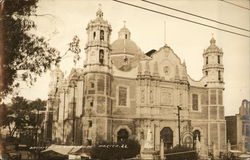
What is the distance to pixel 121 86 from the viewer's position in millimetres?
9961

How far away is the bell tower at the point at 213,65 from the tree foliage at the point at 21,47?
4.93 metres

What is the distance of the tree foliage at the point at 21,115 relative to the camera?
6770mm

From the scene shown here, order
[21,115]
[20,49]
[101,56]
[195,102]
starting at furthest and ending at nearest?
1. [195,102]
2. [101,56]
3. [21,115]
4. [20,49]

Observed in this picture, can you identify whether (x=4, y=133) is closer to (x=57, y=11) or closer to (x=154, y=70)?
(x=57, y=11)

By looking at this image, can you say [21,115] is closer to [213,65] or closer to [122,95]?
[122,95]

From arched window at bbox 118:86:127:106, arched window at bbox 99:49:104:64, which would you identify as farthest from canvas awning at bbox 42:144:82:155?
arched window at bbox 99:49:104:64

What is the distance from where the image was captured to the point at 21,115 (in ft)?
22.9

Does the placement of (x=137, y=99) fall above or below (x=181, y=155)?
above

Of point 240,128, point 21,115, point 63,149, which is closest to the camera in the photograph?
point 21,115

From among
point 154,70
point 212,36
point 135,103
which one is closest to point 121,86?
point 135,103

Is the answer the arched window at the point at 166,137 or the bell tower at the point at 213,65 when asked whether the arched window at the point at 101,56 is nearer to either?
the arched window at the point at 166,137

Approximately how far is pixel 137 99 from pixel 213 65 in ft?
8.89

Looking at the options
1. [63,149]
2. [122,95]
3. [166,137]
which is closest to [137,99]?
[122,95]

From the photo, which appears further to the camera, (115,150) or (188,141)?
(188,141)
